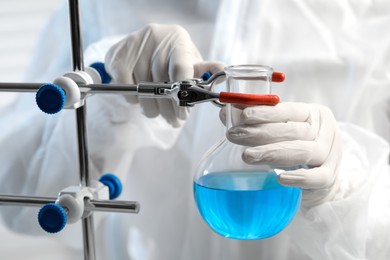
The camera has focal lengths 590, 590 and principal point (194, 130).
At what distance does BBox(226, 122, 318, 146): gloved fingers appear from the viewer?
755mm

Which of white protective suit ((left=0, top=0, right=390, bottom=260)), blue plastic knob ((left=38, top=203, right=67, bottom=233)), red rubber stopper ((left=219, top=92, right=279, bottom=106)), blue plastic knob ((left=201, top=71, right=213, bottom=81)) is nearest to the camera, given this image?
red rubber stopper ((left=219, top=92, right=279, bottom=106))

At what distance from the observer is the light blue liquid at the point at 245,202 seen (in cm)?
73

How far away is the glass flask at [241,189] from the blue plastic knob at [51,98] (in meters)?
0.20

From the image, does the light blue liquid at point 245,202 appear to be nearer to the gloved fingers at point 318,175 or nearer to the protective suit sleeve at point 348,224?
the gloved fingers at point 318,175

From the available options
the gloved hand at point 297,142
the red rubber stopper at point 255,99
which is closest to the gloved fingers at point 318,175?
the gloved hand at point 297,142

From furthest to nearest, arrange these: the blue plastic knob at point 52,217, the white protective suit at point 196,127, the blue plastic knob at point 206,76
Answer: the white protective suit at point 196,127, the blue plastic knob at point 206,76, the blue plastic knob at point 52,217

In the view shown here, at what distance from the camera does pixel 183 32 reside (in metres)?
1.08

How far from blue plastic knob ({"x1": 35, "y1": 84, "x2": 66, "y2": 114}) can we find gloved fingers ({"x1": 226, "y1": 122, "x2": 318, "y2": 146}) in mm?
216

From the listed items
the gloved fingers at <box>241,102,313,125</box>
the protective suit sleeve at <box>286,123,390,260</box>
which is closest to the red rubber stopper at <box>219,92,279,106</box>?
the gloved fingers at <box>241,102,313,125</box>

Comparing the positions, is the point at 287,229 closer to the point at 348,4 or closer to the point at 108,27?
the point at 348,4

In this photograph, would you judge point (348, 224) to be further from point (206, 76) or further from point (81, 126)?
point (81, 126)

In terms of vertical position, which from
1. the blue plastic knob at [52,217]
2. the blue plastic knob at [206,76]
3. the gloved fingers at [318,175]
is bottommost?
the blue plastic knob at [52,217]

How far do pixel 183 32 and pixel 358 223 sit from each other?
1.48ft

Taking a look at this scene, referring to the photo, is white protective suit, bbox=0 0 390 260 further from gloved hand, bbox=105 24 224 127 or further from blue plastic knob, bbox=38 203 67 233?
blue plastic knob, bbox=38 203 67 233
